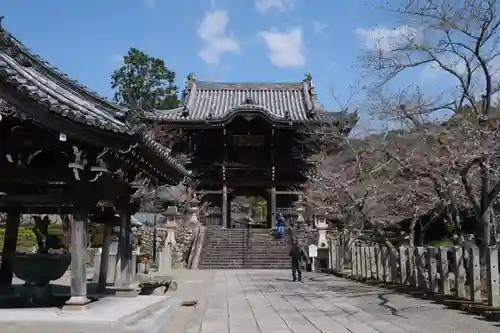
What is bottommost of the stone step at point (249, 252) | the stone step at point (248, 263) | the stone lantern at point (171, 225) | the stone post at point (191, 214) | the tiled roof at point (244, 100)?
the stone step at point (248, 263)

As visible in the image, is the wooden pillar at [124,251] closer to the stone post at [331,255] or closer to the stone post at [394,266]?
the stone post at [394,266]

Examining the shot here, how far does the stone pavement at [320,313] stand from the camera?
8.58 metres

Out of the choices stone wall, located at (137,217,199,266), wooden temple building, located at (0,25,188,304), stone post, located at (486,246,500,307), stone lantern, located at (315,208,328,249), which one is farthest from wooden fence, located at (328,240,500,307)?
stone wall, located at (137,217,199,266)

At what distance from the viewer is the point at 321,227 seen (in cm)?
2614

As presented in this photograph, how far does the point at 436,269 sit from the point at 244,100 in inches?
1073

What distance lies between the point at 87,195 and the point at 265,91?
33.1 m

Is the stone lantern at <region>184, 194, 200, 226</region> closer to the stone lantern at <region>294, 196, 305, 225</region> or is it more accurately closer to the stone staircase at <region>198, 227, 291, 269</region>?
the stone staircase at <region>198, 227, 291, 269</region>

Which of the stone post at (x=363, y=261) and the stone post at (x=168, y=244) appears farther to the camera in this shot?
the stone post at (x=168, y=244)

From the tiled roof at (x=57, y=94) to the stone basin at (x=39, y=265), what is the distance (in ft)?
8.43

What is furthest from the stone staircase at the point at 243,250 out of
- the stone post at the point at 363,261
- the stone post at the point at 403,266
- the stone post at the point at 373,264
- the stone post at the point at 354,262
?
the stone post at the point at 403,266

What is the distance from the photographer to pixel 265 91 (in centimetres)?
4072

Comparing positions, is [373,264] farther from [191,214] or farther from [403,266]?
[191,214]

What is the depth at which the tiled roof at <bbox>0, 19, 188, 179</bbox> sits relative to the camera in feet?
24.5

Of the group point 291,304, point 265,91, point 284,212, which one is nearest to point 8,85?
point 291,304
